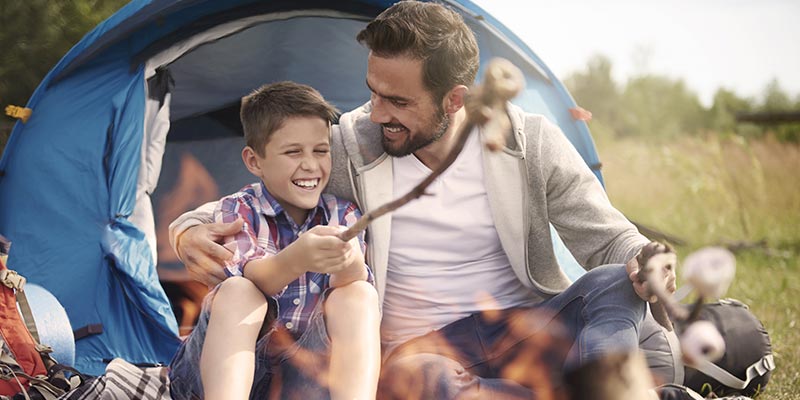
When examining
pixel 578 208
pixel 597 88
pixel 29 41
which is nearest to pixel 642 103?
pixel 597 88

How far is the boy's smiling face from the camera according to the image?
1896mm

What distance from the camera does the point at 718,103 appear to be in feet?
51.1

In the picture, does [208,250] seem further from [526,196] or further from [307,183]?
[526,196]

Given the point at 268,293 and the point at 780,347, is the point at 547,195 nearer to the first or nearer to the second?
the point at 268,293

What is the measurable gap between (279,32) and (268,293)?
186 centimetres

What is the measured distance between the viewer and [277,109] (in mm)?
1922

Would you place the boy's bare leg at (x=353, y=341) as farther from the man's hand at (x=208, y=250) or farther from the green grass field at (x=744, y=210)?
the green grass field at (x=744, y=210)

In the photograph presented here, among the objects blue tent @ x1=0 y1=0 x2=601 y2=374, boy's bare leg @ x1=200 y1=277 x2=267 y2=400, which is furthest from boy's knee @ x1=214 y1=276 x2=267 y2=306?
blue tent @ x1=0 y1=0 x2=601 y2=374

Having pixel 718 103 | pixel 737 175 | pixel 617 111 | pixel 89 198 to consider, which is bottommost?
pixel 617 111

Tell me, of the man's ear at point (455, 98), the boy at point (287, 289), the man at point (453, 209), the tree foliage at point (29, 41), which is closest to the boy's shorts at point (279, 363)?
the boy at point (287, 289)

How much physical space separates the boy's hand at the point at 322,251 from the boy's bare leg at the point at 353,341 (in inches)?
3.9

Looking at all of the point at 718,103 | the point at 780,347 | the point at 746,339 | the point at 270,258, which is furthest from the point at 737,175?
the point at 718,103

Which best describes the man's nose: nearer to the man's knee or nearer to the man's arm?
the man's arm

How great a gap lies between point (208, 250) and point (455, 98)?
0.70m
